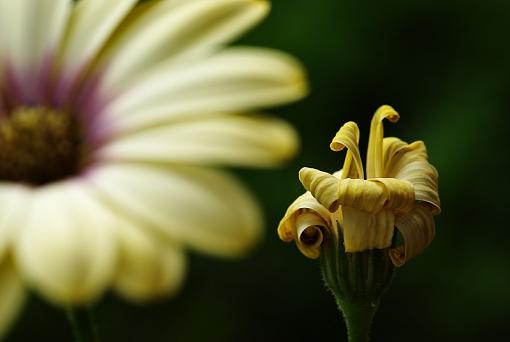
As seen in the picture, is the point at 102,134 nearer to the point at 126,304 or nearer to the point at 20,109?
the point at 20,109

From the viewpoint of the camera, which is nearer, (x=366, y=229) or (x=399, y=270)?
(x=366, y=229)

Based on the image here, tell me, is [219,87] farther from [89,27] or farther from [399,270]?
[399,270]

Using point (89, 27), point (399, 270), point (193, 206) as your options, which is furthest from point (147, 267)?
point (399, 270)

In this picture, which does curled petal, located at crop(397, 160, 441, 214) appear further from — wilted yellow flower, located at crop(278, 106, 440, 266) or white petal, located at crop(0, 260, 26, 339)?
white petal, located at crop(0, 260, 26, 339)

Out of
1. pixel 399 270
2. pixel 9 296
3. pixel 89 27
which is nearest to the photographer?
pixel 9 296

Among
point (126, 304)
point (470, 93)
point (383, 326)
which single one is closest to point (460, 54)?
point (470, 93)

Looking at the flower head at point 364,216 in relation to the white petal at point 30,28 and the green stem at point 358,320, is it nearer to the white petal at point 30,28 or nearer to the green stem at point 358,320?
the green stem at point 358,320
